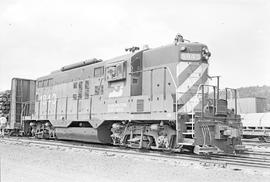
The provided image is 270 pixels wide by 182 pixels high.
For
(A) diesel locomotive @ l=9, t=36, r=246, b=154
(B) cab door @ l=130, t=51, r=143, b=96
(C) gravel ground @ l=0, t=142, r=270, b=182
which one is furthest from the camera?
(B) cab door @ l=130, t=51, r=143, b=96

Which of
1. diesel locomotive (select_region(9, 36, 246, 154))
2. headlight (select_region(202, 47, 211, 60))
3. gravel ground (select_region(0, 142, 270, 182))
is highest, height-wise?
headlight (select_region(202, 47, 211, 60))

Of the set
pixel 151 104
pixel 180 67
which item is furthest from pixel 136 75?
pixel 180 67

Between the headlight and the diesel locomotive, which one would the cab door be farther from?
the headlight

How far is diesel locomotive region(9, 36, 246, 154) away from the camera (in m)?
10.3

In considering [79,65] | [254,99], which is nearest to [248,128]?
[254,99]

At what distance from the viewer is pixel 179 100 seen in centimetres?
1095

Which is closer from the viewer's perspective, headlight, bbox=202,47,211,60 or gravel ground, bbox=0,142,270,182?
gravel ground, bbox=0,142,270,182

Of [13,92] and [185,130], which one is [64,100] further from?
[185,130]

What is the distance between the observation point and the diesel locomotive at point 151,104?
10.3 meters

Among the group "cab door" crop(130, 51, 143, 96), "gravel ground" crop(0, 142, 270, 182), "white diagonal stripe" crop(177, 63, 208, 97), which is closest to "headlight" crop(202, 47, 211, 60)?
"white diagonal stripe" crop(177, 63, 208, 97)

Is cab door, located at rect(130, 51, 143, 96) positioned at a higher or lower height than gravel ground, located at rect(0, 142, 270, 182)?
higher

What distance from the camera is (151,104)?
37.0 feet

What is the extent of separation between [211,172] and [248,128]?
1632cm

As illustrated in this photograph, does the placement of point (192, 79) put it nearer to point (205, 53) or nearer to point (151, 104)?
point (205, 53)
